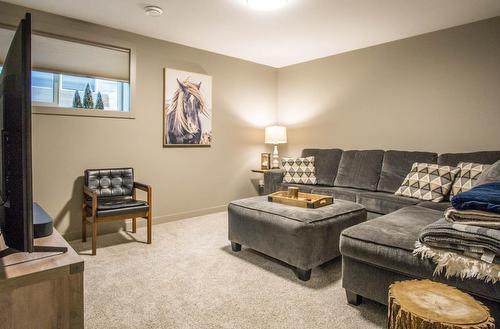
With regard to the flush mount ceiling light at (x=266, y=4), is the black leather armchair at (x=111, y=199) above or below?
below

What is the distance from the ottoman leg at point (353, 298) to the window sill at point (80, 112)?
9.74 feet

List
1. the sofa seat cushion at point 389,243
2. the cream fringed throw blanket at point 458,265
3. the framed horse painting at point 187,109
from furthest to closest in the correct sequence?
the framed horse painting at point 187,109 < the sofa seat cushion at point 389,243 < the cream fringed throw blanket at point 458,265

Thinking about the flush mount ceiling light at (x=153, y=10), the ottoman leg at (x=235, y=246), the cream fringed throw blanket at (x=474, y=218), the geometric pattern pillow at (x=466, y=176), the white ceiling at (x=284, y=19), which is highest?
the white ceiling at (x=284, y=19)

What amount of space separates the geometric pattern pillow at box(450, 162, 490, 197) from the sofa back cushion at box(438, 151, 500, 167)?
11 centimetres

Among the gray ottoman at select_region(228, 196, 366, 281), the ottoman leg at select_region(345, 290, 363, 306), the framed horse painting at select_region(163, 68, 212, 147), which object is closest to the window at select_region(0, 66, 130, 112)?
the framed horse painting at select_region(163, 68, 212, 147)

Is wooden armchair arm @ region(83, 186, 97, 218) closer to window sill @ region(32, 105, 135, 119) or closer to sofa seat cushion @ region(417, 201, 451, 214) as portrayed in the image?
window sill @ region(32, 105, 135, 119)

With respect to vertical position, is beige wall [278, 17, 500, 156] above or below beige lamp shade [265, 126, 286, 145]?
above

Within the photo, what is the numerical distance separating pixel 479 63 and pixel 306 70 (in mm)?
2256

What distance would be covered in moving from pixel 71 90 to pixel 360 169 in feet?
11.3

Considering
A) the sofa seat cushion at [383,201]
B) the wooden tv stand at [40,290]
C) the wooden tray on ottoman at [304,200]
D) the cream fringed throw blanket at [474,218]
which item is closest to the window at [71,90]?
the wooden tray on ottoman at [304,200]

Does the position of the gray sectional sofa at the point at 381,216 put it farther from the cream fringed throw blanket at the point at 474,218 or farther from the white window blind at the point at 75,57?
the white window blind at the point at 75,57

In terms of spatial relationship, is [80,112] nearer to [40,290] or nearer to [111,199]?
[111,199]

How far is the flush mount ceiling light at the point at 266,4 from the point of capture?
2.74 metres

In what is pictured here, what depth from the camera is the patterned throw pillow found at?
422 centimetres
